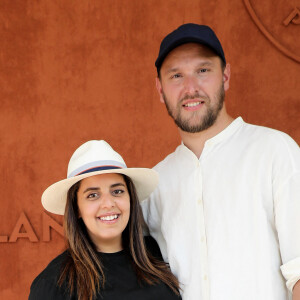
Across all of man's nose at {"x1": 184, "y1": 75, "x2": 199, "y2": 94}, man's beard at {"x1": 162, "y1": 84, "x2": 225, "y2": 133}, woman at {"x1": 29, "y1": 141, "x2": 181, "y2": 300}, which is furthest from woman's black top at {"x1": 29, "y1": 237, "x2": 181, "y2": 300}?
man's nose at {"x1": 184, "y1": 75, "x2": 199, "y2": 94}

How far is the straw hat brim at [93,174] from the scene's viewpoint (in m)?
2.03

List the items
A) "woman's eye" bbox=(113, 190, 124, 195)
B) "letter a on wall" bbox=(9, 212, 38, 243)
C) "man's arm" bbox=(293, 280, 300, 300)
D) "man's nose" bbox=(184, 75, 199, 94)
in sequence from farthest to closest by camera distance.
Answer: "letter a on wall" bbox=(9, 212, 38, 243), "woman's eye" bbox=(113, 190, 124, 195), "man's nose" bbox=(184, 75, 199, 94), "man's arm" bbox=(293, 280, 300, 300)

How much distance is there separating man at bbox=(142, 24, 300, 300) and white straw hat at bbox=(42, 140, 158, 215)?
0.09 metres

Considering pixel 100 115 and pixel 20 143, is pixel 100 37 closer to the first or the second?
pixel 100 115

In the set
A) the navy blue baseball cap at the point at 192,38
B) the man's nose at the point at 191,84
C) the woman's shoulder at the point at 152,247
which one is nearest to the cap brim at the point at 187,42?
the navy blue baseball cap at the point at 192,38

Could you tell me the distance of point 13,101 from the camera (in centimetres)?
358

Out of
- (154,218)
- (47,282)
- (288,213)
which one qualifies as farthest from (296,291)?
(47,282)

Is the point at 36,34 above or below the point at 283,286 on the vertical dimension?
above

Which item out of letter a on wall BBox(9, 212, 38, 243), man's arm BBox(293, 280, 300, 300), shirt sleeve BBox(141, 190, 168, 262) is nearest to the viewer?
man's arm BBox(293, 280, 300, 300)

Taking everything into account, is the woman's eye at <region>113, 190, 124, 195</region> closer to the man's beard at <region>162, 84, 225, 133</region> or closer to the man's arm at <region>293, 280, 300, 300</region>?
the man's beard at <region>162, 84, 225, 133</region>

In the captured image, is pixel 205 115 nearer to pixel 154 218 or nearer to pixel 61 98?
pixel 154 218

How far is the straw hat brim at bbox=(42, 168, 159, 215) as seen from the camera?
6.65 feet

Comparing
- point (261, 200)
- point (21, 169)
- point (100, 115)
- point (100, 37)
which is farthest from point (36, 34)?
point (261, 200)

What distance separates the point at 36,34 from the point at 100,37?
45cm
